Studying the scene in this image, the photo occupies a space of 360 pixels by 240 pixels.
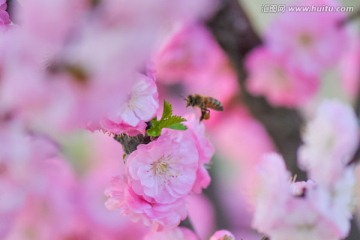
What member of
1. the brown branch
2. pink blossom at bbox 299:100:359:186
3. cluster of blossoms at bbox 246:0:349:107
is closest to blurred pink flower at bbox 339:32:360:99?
cluster of blossoms at bbox 246:0:349:107

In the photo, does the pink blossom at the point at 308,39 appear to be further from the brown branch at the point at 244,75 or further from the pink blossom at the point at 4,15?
the pink blossom at the point at 4,15

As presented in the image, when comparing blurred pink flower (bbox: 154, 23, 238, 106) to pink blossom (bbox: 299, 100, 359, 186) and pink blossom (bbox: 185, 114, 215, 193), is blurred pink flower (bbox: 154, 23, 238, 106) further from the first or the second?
pink blossom (bbox: 185, 114, 215, 193)

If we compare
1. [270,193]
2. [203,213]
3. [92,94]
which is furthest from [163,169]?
[203,213]

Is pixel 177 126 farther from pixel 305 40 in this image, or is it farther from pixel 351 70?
pixel 351 70

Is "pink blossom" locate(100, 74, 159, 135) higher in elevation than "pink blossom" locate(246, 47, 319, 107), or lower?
higher

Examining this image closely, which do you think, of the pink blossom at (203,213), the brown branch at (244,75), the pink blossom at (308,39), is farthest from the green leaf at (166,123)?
the pink blossom at (203,213)

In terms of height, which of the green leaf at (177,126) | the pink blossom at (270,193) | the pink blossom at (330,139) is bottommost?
the pink blossom at (330,139)

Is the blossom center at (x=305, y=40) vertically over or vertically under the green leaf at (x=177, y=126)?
under
